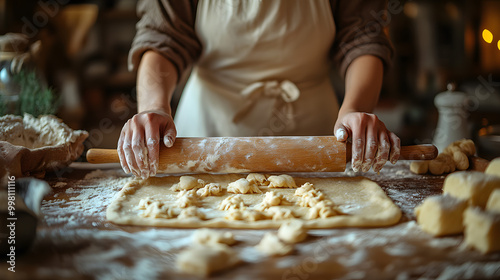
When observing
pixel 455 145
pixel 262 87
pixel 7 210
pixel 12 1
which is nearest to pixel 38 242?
pixel 7 210

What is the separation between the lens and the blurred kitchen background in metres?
4.51

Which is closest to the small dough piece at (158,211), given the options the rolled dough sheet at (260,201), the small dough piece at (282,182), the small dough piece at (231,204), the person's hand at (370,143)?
the rolled dough sheet at (260,201)

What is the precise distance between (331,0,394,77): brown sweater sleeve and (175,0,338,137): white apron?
73mm

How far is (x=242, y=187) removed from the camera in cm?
136

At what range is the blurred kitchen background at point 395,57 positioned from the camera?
4508 mm

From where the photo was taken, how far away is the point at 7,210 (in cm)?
87

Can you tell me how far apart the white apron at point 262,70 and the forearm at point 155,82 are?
249 mm

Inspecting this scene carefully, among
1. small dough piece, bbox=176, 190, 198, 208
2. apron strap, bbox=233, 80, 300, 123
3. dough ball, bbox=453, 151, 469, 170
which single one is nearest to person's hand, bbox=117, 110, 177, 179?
small dough piece, bbox=176, 190, 198, 208

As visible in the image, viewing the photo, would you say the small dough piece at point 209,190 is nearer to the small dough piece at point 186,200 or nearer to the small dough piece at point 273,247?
the small dough piece at point 186,200

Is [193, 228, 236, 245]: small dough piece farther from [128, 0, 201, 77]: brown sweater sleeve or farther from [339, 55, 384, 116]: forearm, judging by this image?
[128, 0, 201, 77]: brown sweater sleeve

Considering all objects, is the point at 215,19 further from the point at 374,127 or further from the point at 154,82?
the point at 374,127

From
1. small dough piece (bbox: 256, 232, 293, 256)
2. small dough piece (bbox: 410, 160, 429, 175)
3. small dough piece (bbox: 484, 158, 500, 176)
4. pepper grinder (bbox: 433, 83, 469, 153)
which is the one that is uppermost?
pepper grinder (bbox: 433, 83, 469, 153)

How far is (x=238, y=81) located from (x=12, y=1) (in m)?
3.25

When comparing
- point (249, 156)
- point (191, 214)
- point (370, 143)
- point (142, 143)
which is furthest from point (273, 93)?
point (191, 214)
